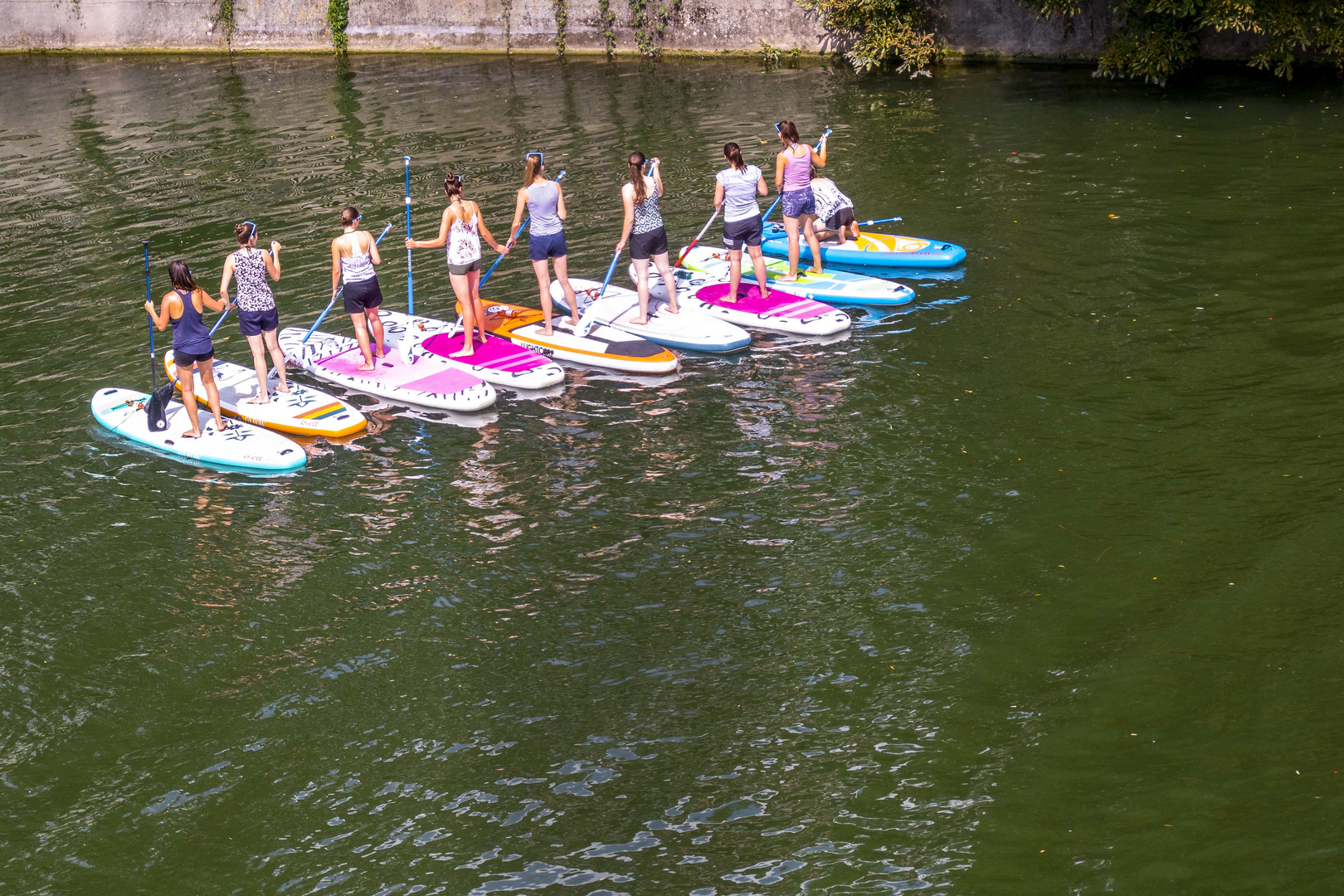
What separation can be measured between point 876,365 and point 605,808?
8.07m

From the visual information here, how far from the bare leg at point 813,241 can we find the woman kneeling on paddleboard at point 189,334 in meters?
8.40

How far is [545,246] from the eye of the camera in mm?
16031

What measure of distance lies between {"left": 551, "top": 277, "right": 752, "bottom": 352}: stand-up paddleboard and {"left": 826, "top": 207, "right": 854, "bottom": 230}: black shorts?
10.7 feet

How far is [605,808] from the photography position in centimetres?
844

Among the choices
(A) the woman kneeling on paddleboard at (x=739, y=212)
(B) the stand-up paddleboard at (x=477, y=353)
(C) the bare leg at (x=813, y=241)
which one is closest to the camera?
(B) the stand-up paddleboard at (x=477, y=353)

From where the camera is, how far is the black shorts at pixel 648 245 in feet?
52.5

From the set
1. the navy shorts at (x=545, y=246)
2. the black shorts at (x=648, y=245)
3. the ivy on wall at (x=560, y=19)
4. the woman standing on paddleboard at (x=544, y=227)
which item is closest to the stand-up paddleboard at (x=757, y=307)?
the black shorts at (x=648, y=245)

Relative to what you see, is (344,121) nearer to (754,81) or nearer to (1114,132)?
(754,81)

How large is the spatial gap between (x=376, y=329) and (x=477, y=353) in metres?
→ 1.34

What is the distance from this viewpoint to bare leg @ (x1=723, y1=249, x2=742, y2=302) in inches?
666

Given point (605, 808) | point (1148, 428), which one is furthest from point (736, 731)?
point (1148, 428)

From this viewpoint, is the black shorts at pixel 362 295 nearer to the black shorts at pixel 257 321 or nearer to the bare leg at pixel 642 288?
the black shorts at pixel 257 321

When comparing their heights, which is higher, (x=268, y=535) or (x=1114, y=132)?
(x=1114, y=132)

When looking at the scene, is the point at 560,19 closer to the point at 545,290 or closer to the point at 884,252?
the point at 884,252
